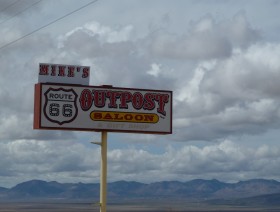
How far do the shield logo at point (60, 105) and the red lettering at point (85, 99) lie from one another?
0.34 meters

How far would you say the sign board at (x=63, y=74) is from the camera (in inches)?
1574

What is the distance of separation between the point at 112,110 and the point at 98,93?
134cm

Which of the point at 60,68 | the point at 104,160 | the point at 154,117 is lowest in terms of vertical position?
the point at 104,160

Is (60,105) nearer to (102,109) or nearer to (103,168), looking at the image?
(102,109)

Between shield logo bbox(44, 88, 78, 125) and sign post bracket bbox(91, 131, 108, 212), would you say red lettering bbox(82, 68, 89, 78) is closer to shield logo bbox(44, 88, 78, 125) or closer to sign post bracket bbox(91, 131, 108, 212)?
shield logo bbox(44, 88, 78, 125)

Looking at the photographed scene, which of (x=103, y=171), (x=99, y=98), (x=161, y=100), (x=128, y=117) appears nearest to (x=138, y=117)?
(x=128, y=117)

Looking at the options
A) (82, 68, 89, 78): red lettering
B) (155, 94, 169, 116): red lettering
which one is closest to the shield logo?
(82, 68, 89, 78): red lettering

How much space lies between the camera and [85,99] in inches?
1570

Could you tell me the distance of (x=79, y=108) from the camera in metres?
39.8

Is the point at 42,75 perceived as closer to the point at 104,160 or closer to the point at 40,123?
the point at 40,123

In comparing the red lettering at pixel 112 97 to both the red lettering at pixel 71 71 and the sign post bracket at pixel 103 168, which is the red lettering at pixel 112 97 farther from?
the red lettering at pixel 71 71

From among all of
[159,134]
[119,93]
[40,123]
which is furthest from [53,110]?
[159,134]

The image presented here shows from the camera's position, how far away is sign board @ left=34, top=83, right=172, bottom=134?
3953cm

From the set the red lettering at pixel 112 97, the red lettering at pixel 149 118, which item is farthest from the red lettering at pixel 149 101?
the red lettering at pixel 112 97
